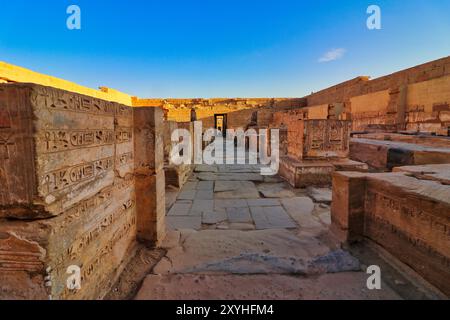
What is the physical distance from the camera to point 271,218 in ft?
12.1

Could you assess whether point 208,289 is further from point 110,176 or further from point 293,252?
point 110,176

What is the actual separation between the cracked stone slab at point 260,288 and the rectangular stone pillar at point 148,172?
68 cm

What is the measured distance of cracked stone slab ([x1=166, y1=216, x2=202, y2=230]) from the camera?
3.42 m

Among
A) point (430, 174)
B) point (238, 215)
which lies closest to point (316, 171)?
point (238, 215)

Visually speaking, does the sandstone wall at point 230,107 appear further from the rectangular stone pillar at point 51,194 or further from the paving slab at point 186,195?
the rectangular stone pillar at point 51,194

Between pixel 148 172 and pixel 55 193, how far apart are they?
127cm

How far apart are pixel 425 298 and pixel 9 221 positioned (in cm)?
294

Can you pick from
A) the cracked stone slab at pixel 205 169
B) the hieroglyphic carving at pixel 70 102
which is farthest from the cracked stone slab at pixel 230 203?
the cracked stone slab at pixel 205 169

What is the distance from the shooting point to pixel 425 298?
1.76 m

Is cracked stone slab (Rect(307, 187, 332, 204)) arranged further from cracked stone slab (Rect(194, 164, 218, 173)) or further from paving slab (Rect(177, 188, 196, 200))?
cracked stone slab (Rect(194, 164, 218, 173))

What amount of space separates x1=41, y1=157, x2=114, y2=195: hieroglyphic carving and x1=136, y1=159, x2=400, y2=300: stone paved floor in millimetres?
1054

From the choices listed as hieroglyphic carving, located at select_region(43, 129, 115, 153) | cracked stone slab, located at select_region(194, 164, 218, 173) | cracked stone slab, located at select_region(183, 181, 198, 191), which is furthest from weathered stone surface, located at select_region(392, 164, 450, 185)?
A: cracked stone slab, located at select_region(194, 164, 218, 173)

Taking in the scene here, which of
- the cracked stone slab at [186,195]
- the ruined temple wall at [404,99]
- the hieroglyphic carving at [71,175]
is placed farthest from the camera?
the ruined temple wall at [404,99]

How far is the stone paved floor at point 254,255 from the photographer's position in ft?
6.34
